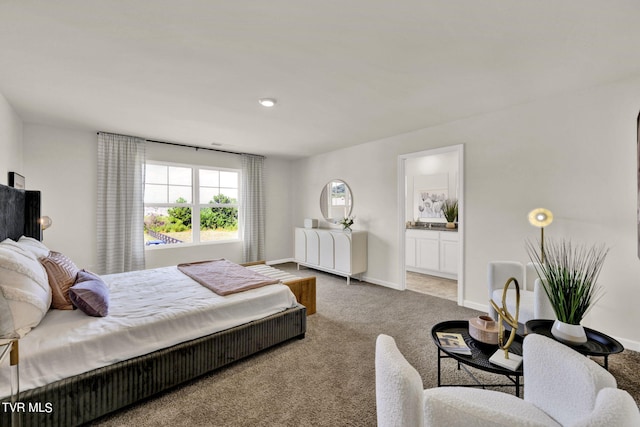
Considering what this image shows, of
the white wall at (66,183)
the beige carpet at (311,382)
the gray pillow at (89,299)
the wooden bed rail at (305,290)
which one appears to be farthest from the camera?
the white wall at (66,183)

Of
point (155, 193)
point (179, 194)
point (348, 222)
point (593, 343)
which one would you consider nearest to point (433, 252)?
point (348, 222)

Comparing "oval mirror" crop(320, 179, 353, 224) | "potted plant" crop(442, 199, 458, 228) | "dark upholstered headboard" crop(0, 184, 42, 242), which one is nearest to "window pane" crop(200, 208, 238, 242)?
"oval mirror" crop(320, 179, 353, 224)

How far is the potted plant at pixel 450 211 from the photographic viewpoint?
201 inches

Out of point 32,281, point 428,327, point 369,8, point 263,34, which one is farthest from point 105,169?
point 428,327

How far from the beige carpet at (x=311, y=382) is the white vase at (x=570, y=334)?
0.68 meters

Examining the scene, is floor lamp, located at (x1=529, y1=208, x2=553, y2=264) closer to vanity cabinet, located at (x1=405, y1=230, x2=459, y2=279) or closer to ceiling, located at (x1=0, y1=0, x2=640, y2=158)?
ceiling, located at (x1=0, y1=0, x2=640, y2=158)

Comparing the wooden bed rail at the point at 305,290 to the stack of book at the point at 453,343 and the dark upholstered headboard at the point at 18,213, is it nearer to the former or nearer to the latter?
the stack of book at the point at 453,343

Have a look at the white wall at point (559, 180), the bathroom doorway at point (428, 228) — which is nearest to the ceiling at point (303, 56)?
→ the white wall at point (559, 180)

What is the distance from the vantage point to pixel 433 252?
199 inches

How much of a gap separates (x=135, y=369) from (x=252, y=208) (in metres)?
4.02

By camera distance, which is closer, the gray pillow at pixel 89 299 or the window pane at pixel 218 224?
the gray pillow at pixel 89 299

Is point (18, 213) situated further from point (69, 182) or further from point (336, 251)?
point (336, 251)

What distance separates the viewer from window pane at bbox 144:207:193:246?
15.1ft

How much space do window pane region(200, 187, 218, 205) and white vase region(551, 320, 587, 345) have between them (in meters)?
5.17
